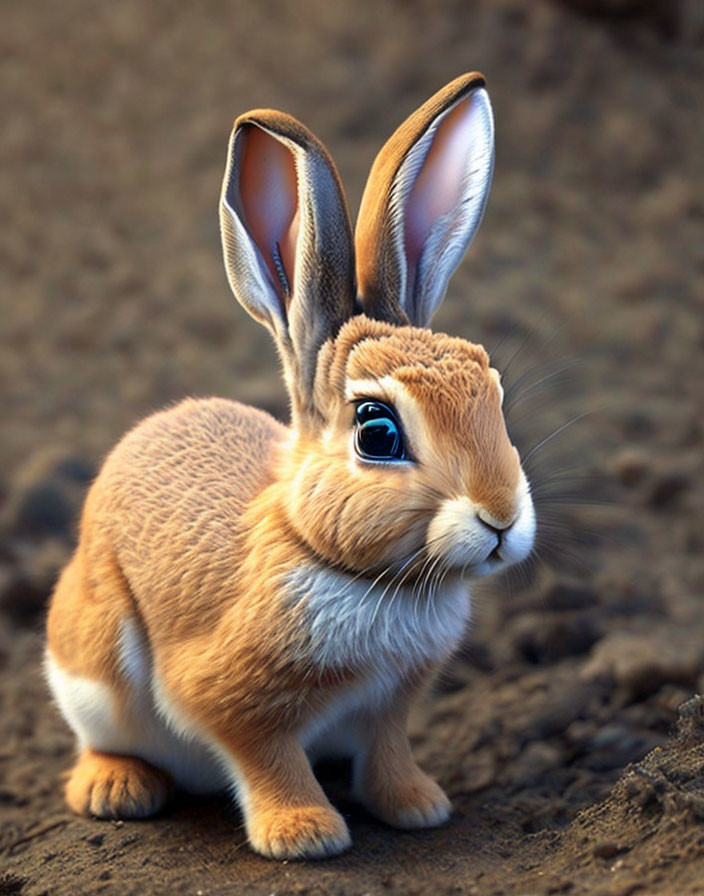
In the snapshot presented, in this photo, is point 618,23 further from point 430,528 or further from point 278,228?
point 430,528

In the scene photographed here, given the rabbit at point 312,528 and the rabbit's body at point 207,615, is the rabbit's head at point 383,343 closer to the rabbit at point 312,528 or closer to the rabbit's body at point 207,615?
the rabbit at point 312,528

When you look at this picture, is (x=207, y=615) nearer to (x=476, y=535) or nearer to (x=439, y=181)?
(x=476, y=535)

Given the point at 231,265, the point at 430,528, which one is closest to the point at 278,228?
the point at 231,265

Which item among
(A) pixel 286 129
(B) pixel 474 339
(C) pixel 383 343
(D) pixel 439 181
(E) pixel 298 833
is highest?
(A) pixel 286 129

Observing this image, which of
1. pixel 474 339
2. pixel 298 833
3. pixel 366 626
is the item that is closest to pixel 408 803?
pixel 298 833

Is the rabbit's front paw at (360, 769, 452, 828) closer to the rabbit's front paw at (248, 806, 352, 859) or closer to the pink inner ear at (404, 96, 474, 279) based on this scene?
the rabbit's front paw at (248, 806, 352, 859)

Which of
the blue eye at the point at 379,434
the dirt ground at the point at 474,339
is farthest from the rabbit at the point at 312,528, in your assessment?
the dirt ground at the point at 474,339
